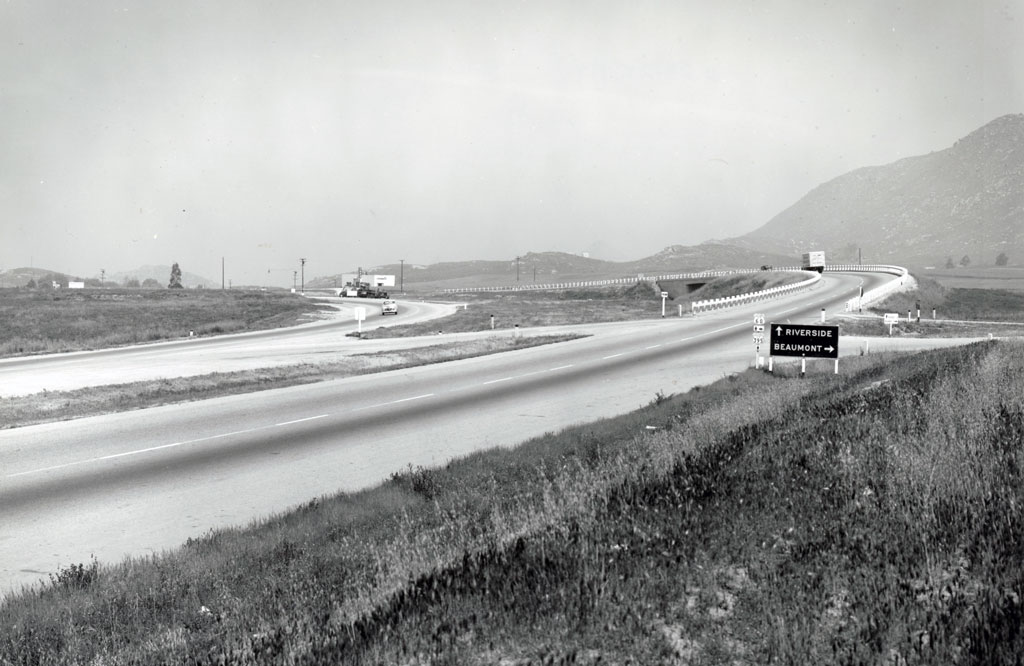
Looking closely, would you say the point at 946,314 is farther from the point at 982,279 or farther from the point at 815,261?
the point at 982,279

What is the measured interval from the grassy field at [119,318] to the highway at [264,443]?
22.8 metres

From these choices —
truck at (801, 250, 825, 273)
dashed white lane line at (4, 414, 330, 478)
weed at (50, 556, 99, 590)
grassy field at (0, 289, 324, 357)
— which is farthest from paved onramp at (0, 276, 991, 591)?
truck at (801, 250, 825, 273)

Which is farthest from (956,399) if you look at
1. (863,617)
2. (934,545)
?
(863,617)

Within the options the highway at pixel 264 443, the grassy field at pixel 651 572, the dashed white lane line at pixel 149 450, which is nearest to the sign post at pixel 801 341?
the highway at pixel 264 443

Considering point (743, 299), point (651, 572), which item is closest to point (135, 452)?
point (651, 572)

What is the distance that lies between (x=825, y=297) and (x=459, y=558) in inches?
2313

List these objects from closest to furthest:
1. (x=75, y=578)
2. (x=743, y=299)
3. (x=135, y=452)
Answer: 1. (x=75, y=578)
2. (x=135, y=452)
3. (x=743, y=299)

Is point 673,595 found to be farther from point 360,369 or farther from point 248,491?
point 360,369

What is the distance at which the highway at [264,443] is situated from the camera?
8.89 metres

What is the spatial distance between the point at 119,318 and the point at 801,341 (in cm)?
6049

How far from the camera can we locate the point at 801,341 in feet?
64.8

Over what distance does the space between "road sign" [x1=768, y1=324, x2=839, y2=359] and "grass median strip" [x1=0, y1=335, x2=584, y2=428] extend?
12.1m

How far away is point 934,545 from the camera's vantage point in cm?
468

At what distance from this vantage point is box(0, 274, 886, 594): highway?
889 cm
